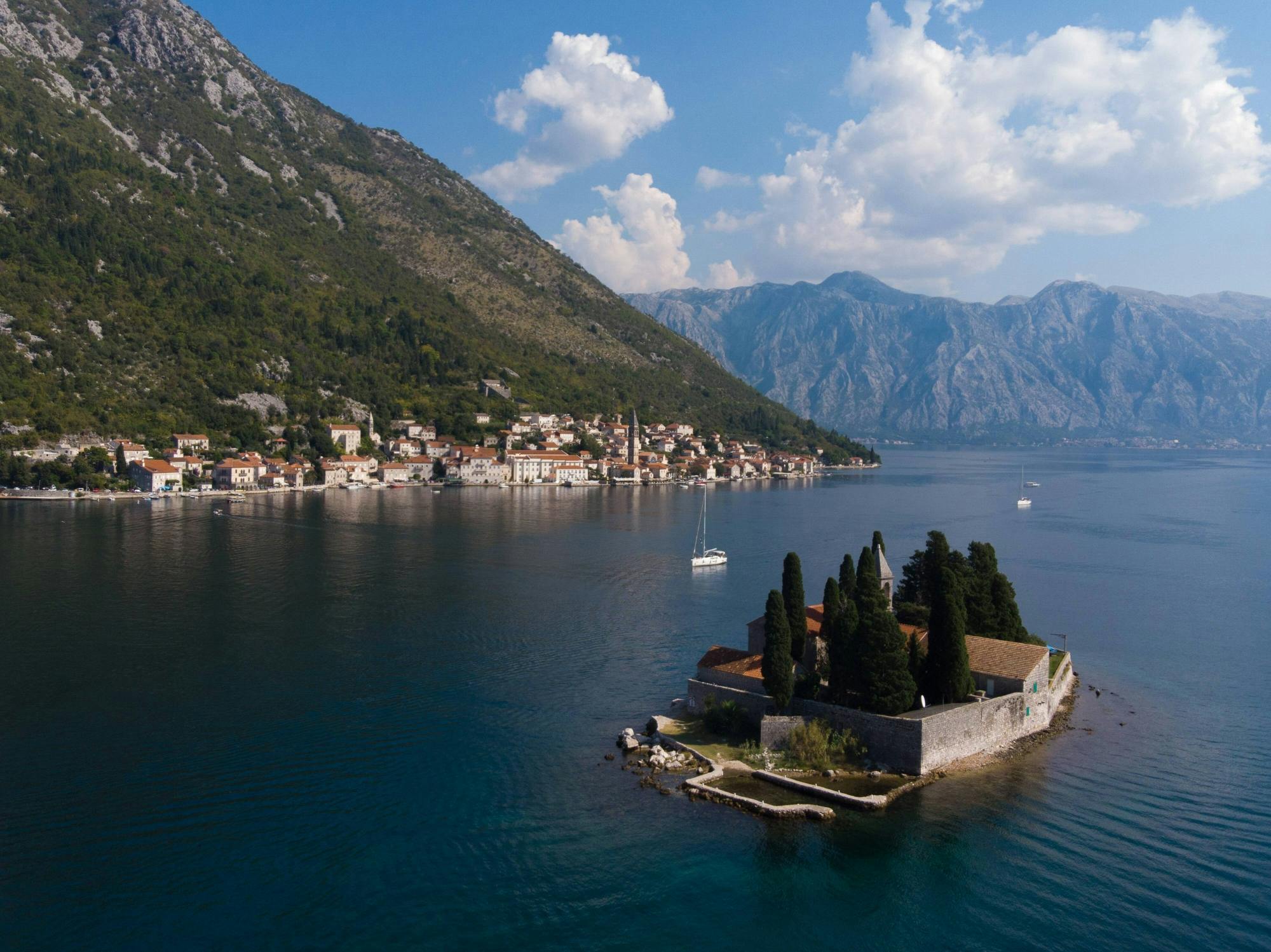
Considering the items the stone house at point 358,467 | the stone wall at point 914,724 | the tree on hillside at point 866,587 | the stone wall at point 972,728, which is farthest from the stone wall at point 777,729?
the stone house at point 358,467

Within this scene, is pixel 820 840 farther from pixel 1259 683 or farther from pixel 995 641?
pixel 1259 683

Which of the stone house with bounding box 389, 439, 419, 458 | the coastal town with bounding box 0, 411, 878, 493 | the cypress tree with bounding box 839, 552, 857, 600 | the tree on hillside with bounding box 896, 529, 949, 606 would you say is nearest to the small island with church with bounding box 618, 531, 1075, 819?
the cypress tree with bounding box 839, 552, 857, 600

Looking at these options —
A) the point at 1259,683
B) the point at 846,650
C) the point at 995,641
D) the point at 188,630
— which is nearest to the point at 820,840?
the point at 846,650

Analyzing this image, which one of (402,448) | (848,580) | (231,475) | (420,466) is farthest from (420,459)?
(848,580)

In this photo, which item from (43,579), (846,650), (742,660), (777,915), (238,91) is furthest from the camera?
(238,91)

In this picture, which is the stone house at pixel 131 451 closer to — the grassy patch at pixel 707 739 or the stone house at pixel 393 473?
the stone house at pixel 393 473
